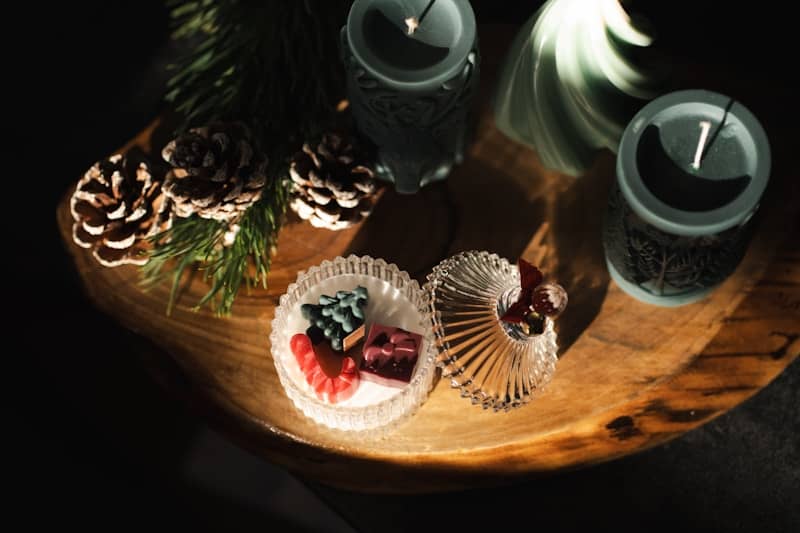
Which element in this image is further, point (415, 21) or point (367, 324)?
point (367, 324)

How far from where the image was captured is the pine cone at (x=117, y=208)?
2.30 feet

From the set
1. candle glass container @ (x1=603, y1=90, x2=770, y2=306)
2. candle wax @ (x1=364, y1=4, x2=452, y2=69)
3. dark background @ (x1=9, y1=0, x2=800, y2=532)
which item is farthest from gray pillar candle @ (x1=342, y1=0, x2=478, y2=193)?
dark background @ (x1=9, y1=0, x2=800, y2=532)

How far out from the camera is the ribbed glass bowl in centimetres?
68

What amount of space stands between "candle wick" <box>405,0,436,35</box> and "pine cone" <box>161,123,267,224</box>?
0.48 feet

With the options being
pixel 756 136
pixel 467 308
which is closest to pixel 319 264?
pixel 467 308

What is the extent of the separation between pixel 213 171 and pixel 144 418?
46 cm

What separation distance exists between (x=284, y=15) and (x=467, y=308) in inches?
10.5

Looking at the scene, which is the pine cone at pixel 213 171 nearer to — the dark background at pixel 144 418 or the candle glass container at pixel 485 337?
the candle glass container at pixel 485 337

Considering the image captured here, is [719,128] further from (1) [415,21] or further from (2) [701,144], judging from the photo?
(1) [415,21]

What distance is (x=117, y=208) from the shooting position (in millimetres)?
700

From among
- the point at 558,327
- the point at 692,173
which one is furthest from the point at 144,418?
the point at 692,173

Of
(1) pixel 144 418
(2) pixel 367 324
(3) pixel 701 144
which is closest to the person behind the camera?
(3) pixel 701 144

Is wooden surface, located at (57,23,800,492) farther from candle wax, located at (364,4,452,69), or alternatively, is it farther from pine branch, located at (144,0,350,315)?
candle wax, located at (364,4,452,69)

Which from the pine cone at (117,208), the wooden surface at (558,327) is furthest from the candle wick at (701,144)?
the pine cone at (117,208)
